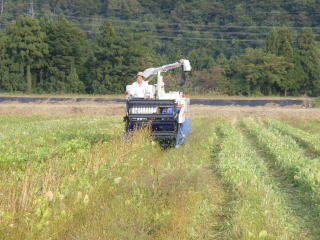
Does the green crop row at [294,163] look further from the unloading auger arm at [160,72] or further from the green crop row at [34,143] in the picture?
the green crop row at [34,143]

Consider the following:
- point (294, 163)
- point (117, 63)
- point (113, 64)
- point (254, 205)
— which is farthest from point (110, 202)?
point (113, 64)

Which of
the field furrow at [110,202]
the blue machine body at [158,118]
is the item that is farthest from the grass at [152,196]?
the blue machine body at [158,118]

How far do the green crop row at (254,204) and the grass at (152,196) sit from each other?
1 cm

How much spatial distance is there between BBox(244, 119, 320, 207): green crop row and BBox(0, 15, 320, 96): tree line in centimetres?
4064

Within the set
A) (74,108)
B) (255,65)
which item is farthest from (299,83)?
(74,108)

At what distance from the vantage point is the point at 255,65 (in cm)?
5781

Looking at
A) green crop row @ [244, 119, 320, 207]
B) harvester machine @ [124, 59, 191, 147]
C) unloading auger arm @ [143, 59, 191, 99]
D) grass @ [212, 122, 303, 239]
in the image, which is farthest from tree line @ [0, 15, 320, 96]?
grass @ [212, 122, 303, 239]

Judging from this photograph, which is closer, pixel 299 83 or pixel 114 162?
pixel 114 162

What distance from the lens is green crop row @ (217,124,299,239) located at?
7062mm

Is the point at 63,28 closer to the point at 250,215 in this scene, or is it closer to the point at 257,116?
the point at 257,116

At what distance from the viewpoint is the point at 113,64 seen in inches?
2432

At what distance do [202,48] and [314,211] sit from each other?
72.6m

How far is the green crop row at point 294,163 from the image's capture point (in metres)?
10.4

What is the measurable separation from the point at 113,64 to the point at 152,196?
54.2m
